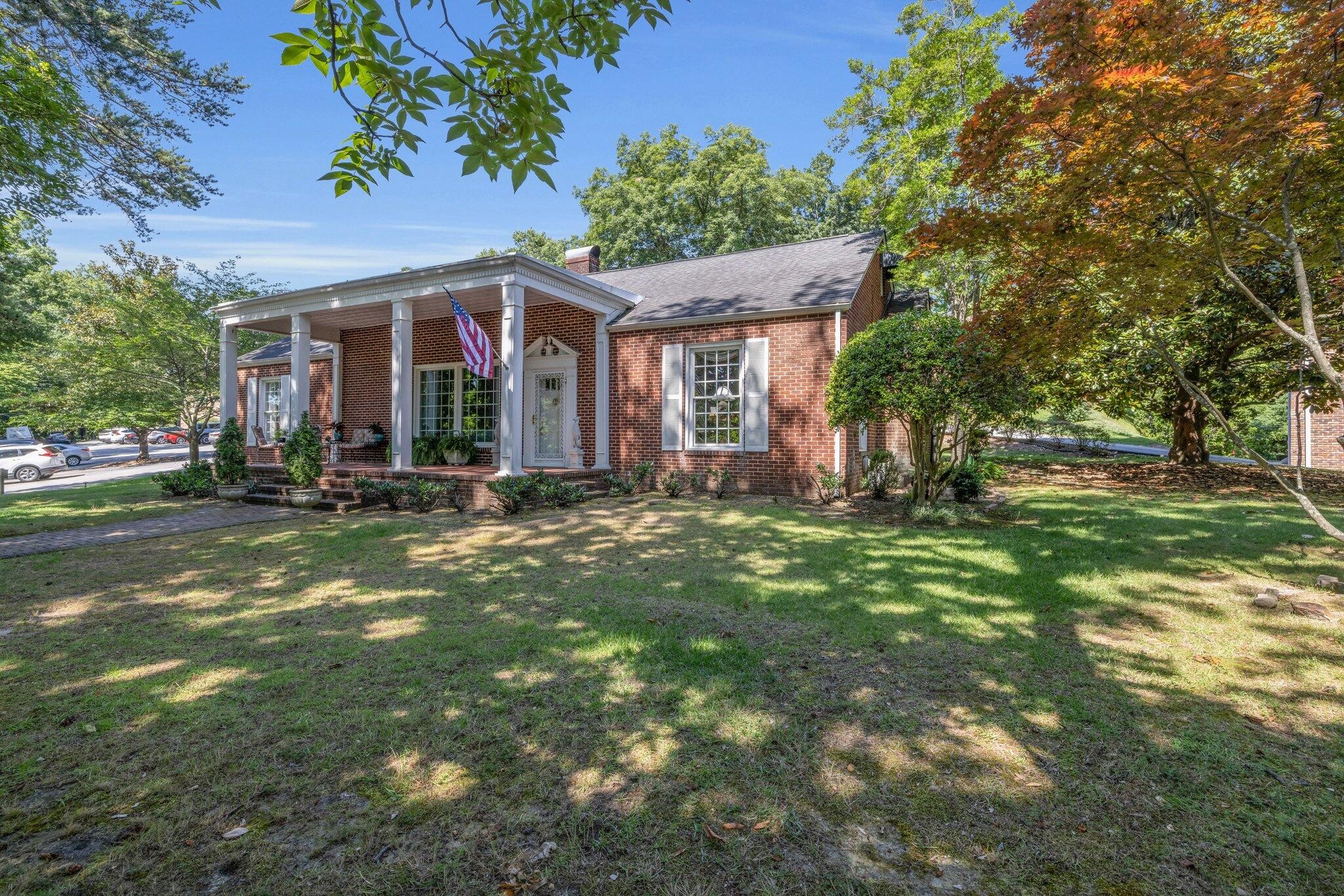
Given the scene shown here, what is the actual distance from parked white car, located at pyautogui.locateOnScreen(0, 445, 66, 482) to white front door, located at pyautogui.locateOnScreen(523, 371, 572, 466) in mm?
23816

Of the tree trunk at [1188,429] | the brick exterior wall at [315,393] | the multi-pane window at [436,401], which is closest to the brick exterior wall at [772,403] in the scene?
the multi-pane window at [436,401]

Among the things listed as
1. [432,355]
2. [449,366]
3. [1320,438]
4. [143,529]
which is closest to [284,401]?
[432,355]

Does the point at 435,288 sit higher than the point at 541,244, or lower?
lower

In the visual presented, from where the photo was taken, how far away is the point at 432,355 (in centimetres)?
1449

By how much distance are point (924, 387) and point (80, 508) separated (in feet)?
47.5

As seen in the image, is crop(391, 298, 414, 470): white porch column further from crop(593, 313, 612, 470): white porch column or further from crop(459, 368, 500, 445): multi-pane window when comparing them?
crop(593, 313, 612, 470): white porch column

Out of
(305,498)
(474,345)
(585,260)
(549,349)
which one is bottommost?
(305,498)

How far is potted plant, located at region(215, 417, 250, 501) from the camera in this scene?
11.5 meters

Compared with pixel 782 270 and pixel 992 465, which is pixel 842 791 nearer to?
pixel 992 465

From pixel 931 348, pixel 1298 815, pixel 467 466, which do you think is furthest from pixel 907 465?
pixel 1298 815

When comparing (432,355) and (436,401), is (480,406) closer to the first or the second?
(436,401)

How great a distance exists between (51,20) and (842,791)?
12283 mm

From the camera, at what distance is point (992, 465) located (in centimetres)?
1102

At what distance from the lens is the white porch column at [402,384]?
35.9 ft
